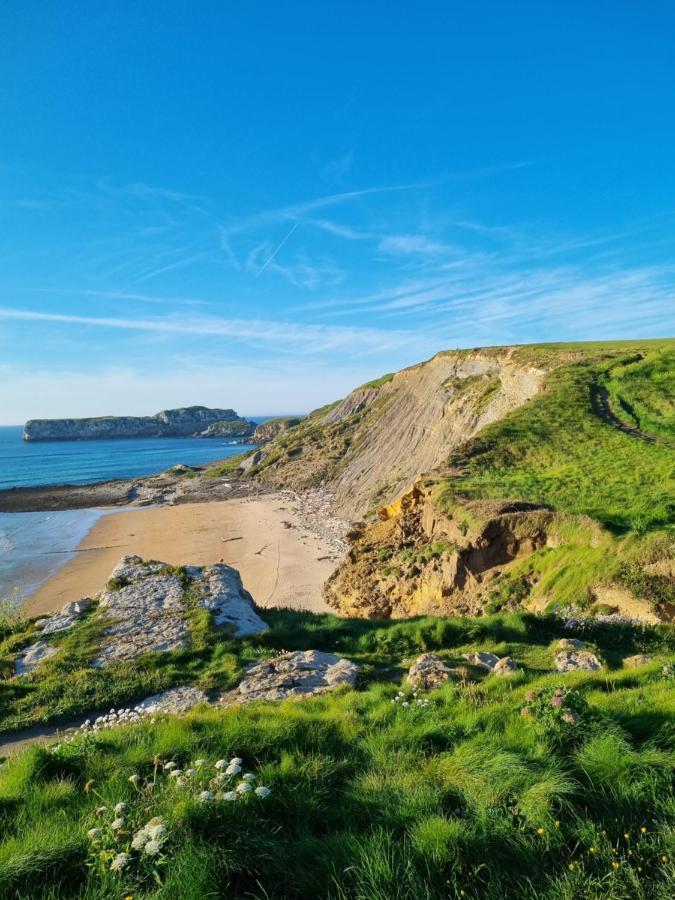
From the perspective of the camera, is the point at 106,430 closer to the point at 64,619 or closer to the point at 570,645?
the point at 64,619

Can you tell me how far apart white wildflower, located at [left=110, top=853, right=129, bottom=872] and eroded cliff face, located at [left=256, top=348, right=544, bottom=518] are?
3052 cm

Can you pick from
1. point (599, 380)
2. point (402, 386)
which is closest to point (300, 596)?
point (599, 380)

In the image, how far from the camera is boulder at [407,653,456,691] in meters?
7.62

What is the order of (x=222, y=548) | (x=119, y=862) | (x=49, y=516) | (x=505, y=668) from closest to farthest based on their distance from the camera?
1. (x=119, y=862)
2. (x=505, y=668)
3. (x=222, y=548)
4. (x=49, y=516)

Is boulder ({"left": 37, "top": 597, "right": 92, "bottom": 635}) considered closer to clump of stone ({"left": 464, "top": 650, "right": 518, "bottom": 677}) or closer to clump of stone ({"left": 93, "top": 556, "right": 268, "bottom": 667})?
clump of stone ({"left": 93, "top": 556, "right": 268, "bottom": 667})

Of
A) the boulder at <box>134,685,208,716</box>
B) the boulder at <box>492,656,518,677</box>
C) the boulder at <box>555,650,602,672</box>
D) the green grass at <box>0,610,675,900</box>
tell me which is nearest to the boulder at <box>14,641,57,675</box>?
the boulder at <box>134,685,208,716</box>

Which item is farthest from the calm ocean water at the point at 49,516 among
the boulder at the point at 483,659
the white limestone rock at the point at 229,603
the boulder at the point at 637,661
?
the boulder at the point at 637,661

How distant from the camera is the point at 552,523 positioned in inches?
639

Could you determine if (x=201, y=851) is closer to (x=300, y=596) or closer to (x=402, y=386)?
A: (x=300, y=596)

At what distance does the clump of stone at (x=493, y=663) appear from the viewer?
26.4 feet

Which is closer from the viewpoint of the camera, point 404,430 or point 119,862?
point 119,862

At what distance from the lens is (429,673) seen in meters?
8.06

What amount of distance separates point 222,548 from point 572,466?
23.9 m

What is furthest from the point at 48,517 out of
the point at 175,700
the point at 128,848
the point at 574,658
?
the point at 128,848
